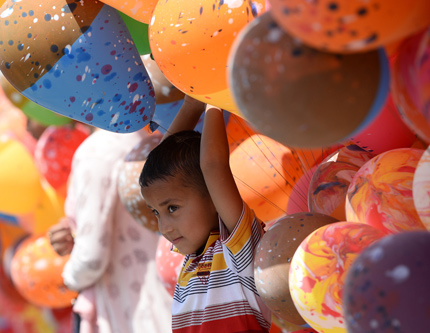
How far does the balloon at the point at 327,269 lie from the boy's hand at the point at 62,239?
1.34m

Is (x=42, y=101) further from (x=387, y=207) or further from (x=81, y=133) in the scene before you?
(x=81, y=133)

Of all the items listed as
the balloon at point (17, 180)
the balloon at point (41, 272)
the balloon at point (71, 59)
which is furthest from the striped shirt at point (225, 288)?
the balloon at point (17, 180)

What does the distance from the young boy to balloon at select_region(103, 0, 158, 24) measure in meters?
0.23

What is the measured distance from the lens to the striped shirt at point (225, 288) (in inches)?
41.9

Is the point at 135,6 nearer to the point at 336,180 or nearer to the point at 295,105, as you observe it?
the point at 336,180

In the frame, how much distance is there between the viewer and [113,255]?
6.01 ft

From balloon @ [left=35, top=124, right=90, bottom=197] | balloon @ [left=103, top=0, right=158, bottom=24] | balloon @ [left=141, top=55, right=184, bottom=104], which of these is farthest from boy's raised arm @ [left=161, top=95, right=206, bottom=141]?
balloon @ [left=35, top=124, right=90, bottom=197]

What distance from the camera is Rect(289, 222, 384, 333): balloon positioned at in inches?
27.7

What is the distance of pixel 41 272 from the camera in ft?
6.18

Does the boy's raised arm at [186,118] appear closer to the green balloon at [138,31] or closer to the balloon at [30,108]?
the green balloon at [138,31]

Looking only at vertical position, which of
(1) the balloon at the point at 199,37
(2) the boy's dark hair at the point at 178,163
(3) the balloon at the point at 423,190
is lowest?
(2) the boy's dark hair at the point at 178,163

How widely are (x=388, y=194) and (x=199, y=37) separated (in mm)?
364

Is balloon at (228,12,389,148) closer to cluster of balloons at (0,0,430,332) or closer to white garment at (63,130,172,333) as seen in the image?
cluster of balloons at (0,0,430,332)

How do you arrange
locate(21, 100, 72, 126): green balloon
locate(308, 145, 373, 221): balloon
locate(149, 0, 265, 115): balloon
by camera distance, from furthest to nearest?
locate(21, 100, 72, 126): green balloon, locate(308, 145, 373, 221): balloon, locate(149, 0, 265, 115): balloon
